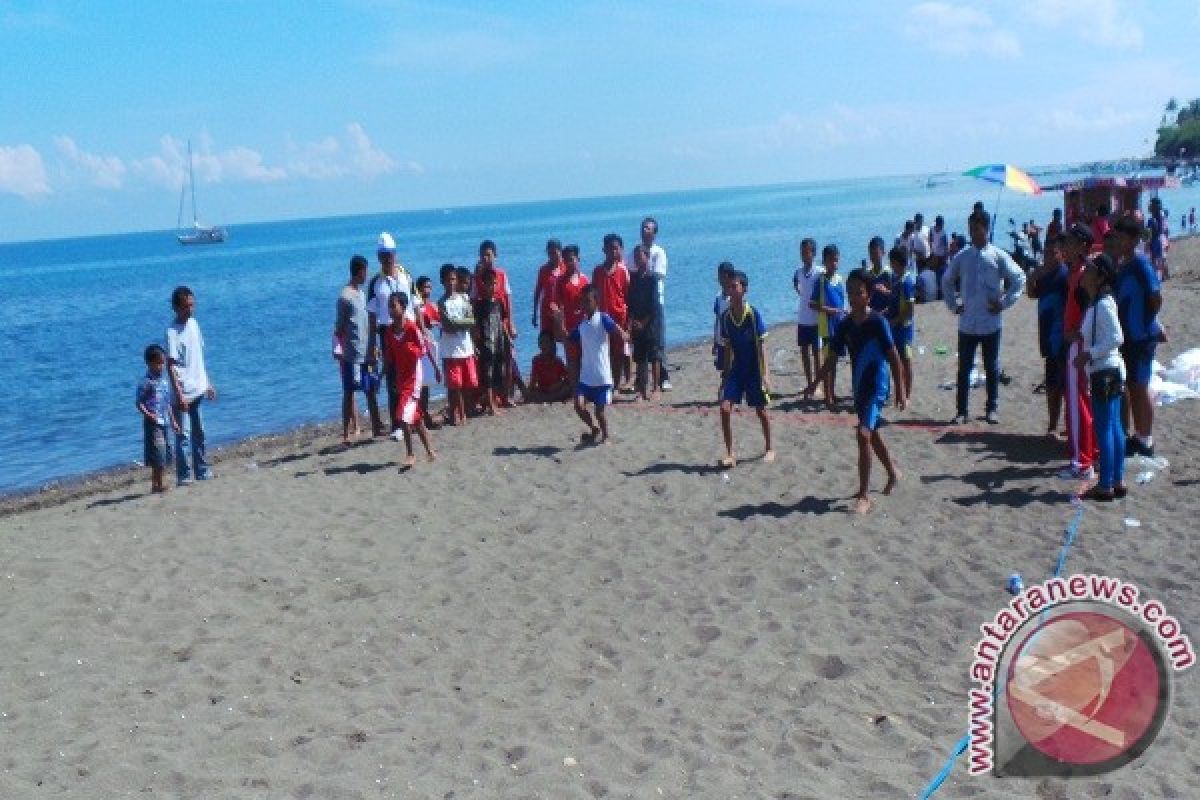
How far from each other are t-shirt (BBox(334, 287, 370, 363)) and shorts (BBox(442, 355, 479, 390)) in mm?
1117

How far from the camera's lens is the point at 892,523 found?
7426mm

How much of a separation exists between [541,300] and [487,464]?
132 inches

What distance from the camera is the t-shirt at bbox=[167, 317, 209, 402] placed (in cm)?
932

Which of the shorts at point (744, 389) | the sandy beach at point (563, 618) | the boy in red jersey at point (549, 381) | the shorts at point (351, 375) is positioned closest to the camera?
the sandy beach at point (563, 618)

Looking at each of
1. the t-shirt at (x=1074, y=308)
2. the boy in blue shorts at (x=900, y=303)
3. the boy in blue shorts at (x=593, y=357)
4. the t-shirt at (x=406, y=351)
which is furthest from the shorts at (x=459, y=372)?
the t-shirt at (x=1074, y=308)

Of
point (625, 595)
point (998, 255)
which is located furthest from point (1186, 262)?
point (625, 595)

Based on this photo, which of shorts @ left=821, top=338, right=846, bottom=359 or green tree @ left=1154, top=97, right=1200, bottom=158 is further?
green tree @ left=1154, top=97, right=1200, bottom=158

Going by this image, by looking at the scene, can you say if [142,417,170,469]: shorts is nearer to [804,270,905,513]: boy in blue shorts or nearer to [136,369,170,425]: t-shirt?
[136,369,170,425]: t-shirt

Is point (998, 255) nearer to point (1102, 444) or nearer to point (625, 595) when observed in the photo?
point (1102, 444)

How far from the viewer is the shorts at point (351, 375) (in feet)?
35.7

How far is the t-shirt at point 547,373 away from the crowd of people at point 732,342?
0.03 m

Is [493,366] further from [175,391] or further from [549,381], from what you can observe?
[175,391]

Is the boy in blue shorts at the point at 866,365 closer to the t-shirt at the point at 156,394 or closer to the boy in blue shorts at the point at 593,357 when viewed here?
the boy in blue shorts at the point at 593,357

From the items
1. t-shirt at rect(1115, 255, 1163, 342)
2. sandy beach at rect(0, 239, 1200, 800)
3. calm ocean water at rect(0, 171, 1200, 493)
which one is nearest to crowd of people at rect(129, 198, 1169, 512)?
t-shirt at rect(1115, 255, 1163, 342)
